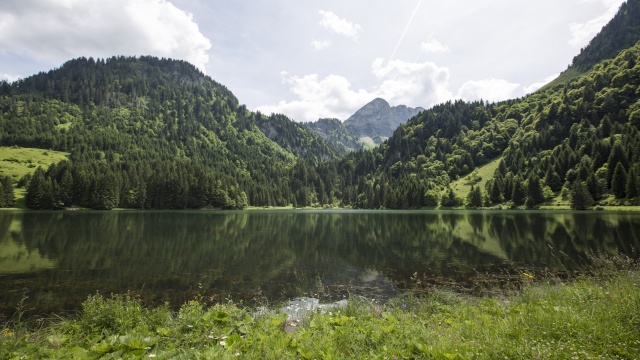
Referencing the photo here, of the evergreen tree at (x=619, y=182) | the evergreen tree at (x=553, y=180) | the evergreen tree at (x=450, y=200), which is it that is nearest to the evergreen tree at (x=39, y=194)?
the evergreen tree at (x=450, y=200)

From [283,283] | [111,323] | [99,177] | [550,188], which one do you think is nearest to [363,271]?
[283,283]

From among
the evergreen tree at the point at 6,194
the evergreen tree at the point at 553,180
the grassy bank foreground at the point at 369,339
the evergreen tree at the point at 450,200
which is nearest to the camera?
the grassy bank foreground at the point at 369,339

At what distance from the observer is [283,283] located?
2545 centimetres

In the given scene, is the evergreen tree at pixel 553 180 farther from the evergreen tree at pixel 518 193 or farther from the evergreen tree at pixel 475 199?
the evergreen tree at pixel 475 199

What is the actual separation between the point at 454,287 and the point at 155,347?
2037 centimetres

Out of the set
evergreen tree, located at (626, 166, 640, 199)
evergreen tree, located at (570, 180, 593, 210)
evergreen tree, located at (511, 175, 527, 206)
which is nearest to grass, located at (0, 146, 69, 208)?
evergreen tree, located at (511, 175, 527, 206)

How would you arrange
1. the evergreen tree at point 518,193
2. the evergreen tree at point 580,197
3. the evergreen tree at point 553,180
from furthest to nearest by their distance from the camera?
the evergreen tree at point 518,193 → the evergreen tree at point 553,180 → the evergreen tree at point 580,197

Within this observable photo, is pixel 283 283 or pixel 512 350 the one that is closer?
pixel 512 350

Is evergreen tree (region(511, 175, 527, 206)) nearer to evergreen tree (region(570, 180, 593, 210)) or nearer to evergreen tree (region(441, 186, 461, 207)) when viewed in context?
evergreen tree (region(570, 180, 593, 210))

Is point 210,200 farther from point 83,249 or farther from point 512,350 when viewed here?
point 512,350

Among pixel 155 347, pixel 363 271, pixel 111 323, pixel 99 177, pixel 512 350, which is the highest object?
pixel 99 177

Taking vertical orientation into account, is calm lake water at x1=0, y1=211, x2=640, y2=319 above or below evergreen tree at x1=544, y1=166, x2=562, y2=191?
below

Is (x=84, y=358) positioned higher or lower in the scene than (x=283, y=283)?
higher

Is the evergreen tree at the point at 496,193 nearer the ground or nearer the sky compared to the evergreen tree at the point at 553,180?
nearer the ground
